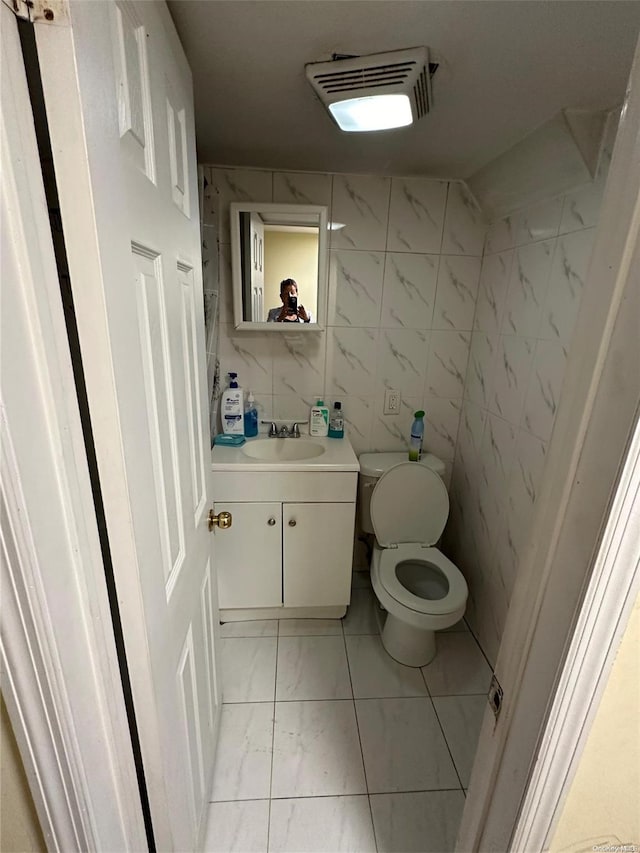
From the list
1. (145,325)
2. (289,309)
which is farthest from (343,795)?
(289,309)

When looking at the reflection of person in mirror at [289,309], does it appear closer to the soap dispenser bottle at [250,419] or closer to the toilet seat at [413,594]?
the soap dispenser bottle at [250,419]

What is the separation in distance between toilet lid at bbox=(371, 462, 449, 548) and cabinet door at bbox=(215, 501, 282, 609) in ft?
1.54

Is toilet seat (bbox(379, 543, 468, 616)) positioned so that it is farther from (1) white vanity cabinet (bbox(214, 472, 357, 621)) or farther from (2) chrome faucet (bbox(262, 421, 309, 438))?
(2) chrome faucet (bbox(262, 421, 309, 438))

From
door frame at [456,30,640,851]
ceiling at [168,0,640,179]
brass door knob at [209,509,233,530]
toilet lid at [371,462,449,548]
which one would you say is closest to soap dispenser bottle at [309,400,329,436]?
toilet lid at [371,462,449,548]

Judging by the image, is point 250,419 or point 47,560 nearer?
point 47,560

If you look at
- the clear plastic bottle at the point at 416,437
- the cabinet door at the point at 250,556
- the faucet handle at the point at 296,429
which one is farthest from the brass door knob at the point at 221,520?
the clear plastic bottle at the point at 416,437

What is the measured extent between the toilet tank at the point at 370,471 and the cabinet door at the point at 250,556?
17.6 inches

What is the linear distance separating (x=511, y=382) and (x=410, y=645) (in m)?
1.18

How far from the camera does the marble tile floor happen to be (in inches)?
43.2

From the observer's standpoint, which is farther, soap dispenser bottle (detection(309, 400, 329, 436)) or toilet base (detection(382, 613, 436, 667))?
soap dispenser bottle (detection(309, 400, 329, 436))

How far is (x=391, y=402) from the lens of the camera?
192cm

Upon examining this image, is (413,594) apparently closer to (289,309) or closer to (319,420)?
(319,420)

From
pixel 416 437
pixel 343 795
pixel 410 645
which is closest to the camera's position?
pixel 343 795

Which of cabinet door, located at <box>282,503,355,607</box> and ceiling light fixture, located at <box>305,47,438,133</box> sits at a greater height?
ceiling light fixture, located at <box>305,47,438,133</box>
